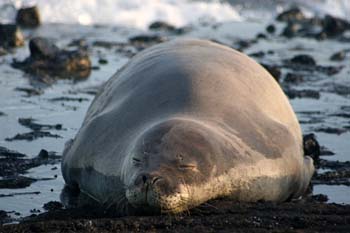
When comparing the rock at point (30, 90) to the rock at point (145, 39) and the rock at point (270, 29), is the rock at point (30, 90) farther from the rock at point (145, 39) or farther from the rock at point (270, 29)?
the rock at point (270, 29)

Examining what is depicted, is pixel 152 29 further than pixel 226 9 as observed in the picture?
No

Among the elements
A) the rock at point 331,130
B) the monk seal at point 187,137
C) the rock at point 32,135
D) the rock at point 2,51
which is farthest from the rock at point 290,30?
the monk seal at point 187,137

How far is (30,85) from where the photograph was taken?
484 inches

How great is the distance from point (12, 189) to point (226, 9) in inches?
700

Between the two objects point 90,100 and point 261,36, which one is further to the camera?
point 261,36

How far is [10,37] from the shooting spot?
52.4 feet

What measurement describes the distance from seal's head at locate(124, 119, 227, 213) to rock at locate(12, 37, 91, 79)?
720 cm

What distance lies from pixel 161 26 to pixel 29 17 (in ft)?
9.60

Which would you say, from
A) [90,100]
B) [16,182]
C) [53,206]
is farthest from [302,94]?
[53,206]

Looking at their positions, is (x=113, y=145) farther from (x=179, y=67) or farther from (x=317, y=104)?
(x=317, y=104)

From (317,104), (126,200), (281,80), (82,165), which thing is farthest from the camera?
(281,80)

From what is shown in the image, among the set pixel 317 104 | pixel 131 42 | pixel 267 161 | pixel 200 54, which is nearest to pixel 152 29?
pixel 131 42

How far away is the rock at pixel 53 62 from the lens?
13.4 metres

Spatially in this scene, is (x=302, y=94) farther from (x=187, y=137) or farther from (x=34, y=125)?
(x=187, y=137)
